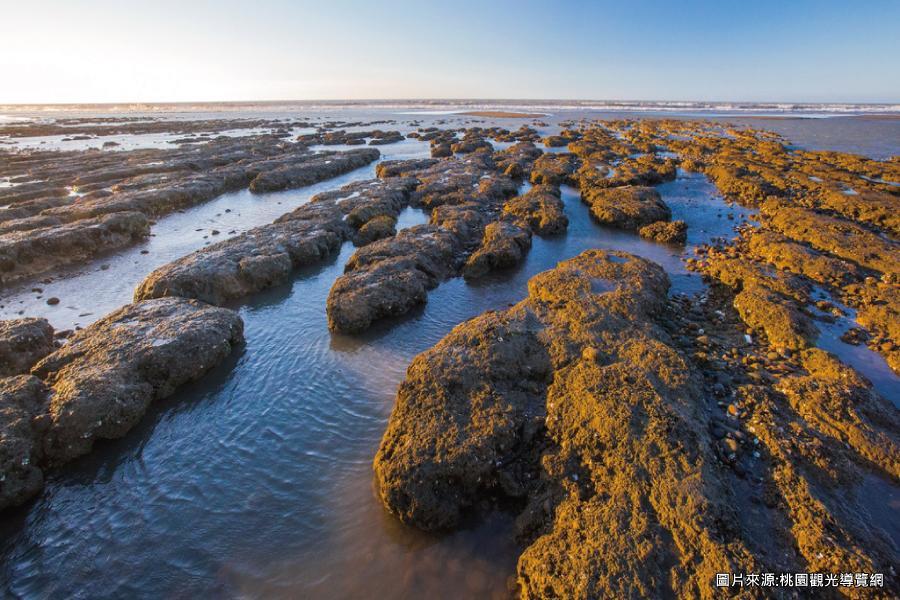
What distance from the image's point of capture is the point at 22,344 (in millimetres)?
14008

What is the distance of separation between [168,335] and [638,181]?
131ft

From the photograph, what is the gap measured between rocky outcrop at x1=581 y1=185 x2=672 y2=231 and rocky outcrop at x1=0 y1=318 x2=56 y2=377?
3144 cm

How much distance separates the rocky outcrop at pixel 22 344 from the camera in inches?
535

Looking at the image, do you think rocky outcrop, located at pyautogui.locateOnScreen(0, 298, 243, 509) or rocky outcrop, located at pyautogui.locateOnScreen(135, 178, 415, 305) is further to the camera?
rocky outcrop, located at pyautogui.locateOnScreen(135, 178, 415, 305)

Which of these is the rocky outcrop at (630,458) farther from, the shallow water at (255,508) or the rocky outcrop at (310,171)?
the rocky outcrop at (310,171)

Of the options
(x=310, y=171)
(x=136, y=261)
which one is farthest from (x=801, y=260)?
(x=310, y=171)

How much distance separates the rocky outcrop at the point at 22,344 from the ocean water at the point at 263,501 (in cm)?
285

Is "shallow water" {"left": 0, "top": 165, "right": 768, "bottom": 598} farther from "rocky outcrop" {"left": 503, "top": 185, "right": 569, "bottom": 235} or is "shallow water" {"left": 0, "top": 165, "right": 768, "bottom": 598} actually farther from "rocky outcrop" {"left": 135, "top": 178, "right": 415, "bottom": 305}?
"rocky outcrop" {"left": 503, "top": 185, "right": 569, "bottom": 235}

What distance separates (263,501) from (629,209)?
2921 cm

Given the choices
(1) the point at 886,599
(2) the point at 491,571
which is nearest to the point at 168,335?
(2) the point at 491,571

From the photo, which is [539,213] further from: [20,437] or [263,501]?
[20,437]

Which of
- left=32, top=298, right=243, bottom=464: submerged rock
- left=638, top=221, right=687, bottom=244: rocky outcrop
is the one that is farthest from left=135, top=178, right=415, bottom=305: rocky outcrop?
left=638, top=221, right=687, bottom=244: rocky outcrop

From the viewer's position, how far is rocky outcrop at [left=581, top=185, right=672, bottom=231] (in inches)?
1137

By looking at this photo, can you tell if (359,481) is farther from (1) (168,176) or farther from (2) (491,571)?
(1) (168,176)
